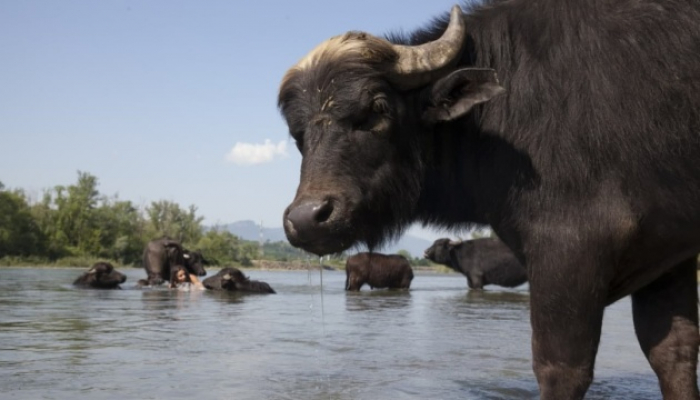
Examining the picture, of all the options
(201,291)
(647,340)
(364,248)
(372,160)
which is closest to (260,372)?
(364,248)

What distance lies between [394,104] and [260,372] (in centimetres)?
223

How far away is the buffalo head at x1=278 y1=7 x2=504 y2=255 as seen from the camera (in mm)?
3287

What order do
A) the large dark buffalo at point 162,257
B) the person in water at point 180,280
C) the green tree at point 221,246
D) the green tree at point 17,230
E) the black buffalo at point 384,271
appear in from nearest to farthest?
the person in water at point 180,280 < the large dark buffalo at point 162,257 < the black buffalo at point 384,271 < the green tree at point 17,230 < the green tree at point 221,246

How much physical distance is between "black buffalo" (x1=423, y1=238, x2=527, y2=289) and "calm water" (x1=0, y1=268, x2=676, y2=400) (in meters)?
11.7

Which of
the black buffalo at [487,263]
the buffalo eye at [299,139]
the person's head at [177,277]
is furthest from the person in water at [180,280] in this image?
the buffalo eye at [299,139]

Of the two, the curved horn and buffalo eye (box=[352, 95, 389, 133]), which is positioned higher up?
the curved horn

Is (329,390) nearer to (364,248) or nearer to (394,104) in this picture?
(364,248)

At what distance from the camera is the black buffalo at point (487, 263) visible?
2125 centimetres

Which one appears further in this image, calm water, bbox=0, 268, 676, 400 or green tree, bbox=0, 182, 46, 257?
green tree, bbox=0, 182, 46, 257

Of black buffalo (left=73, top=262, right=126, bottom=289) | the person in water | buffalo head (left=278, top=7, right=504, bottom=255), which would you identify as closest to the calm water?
buffalo head (left=278, top=7, right=504, bottom=255)

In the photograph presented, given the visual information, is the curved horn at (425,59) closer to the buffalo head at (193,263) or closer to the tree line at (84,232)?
the buffalo head at (193,263)

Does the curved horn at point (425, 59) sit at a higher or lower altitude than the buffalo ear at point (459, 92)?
higher

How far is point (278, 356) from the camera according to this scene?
557 cm

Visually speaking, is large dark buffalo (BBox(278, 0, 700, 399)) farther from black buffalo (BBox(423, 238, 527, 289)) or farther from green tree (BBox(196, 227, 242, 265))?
green tree (BBox(196, 227, 242, 265))
